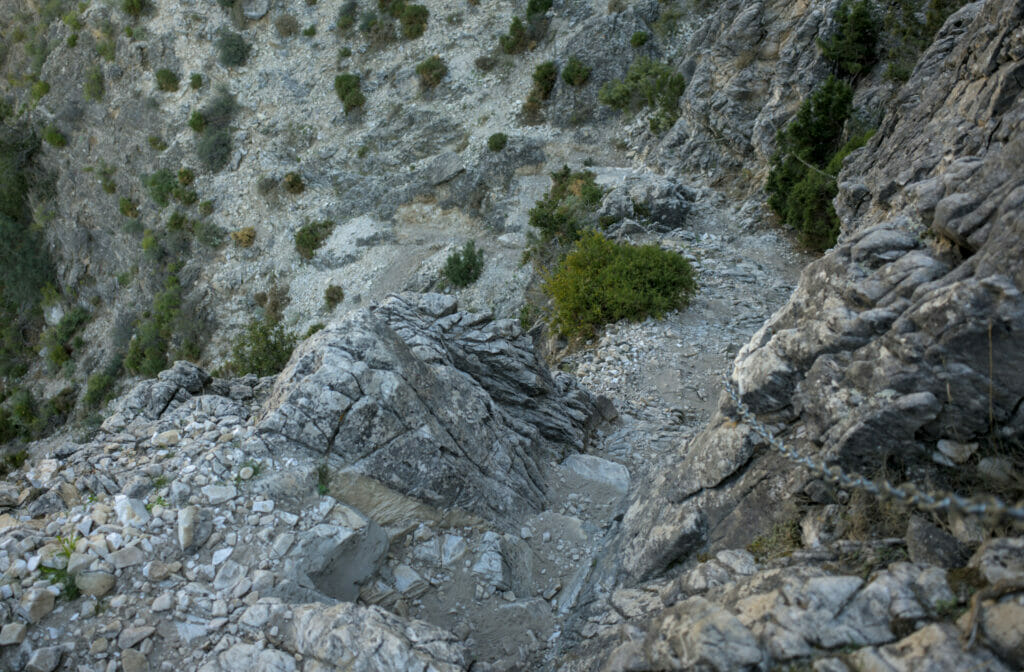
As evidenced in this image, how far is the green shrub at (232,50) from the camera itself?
102 ft

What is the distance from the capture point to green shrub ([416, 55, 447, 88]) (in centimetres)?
2950

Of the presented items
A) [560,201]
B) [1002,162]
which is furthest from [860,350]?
[560,201]

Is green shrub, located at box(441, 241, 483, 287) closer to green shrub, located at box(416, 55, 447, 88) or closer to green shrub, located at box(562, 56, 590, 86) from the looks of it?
green shrub, located at box(562, 56, 590, 86)

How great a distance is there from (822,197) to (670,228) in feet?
15.5

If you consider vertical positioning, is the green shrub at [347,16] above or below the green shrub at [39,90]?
below

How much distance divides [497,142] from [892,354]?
24.3m

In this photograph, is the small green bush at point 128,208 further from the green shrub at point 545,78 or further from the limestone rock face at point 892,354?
the limestone rock face at point 892,354

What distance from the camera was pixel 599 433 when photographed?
11.3m

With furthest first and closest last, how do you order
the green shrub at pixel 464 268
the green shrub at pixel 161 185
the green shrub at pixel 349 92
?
the green shrub at pixel 161 185 < the green shrub at pixel 349 92 < the green shrub at pixel 464 268

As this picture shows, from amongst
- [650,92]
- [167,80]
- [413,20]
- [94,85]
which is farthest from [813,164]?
[94,85]

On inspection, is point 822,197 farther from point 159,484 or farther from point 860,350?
point 159,484

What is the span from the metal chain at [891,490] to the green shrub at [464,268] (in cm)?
1850

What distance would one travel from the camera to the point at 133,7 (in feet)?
105

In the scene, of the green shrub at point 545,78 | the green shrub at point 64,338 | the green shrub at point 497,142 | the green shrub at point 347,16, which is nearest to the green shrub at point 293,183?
the green shrub at point 347,16
